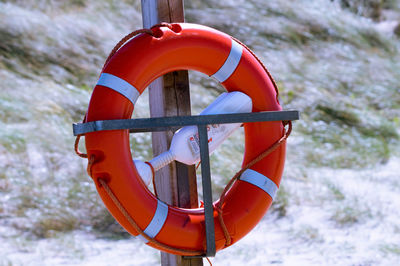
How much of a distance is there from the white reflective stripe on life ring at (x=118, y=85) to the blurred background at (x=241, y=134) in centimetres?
181

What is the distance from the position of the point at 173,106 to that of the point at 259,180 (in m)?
0.46

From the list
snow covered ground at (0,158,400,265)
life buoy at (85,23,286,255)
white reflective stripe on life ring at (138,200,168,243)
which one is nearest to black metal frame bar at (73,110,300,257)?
life buoy at (85,23,286,255)

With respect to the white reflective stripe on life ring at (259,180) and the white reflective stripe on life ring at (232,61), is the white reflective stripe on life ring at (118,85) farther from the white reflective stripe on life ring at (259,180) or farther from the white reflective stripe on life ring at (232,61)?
the white reflective stripe on life ring at (259,180)

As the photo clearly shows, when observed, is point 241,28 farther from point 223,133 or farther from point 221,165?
point 223,133

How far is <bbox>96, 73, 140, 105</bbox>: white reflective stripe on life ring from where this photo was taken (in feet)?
6.73

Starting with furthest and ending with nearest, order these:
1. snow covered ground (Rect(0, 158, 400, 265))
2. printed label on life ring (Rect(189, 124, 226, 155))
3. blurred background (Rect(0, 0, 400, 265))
→ blurred background (Rect(0, 0, 400, 265)) → snow covered ground (Rect(0, 158, 400, 265)) → printed label on life ring (Rect(189, 124, 226, 155))

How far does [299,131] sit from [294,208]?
166cm

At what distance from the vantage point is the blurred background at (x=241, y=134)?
12.8 ft

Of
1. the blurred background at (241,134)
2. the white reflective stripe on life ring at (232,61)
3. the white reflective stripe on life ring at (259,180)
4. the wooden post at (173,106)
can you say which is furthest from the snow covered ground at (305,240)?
the white reflective stripe on life ring at (232,61)

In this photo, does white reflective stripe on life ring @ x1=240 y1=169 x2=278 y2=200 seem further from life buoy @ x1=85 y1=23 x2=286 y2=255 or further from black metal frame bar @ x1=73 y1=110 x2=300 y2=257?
black metal frame bar @ x1=73 y1=110 x2=300 y2=257

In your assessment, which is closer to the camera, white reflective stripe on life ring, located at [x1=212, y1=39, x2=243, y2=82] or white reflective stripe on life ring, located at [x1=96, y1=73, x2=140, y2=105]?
white reflective stripe on life ring, located at [x1=96, y1=73, x2=140, y2=105]

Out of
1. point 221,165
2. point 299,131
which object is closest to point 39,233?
point 221,165

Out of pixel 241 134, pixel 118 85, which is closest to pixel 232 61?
pixel 118 85

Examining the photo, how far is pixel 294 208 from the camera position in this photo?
4.60m
